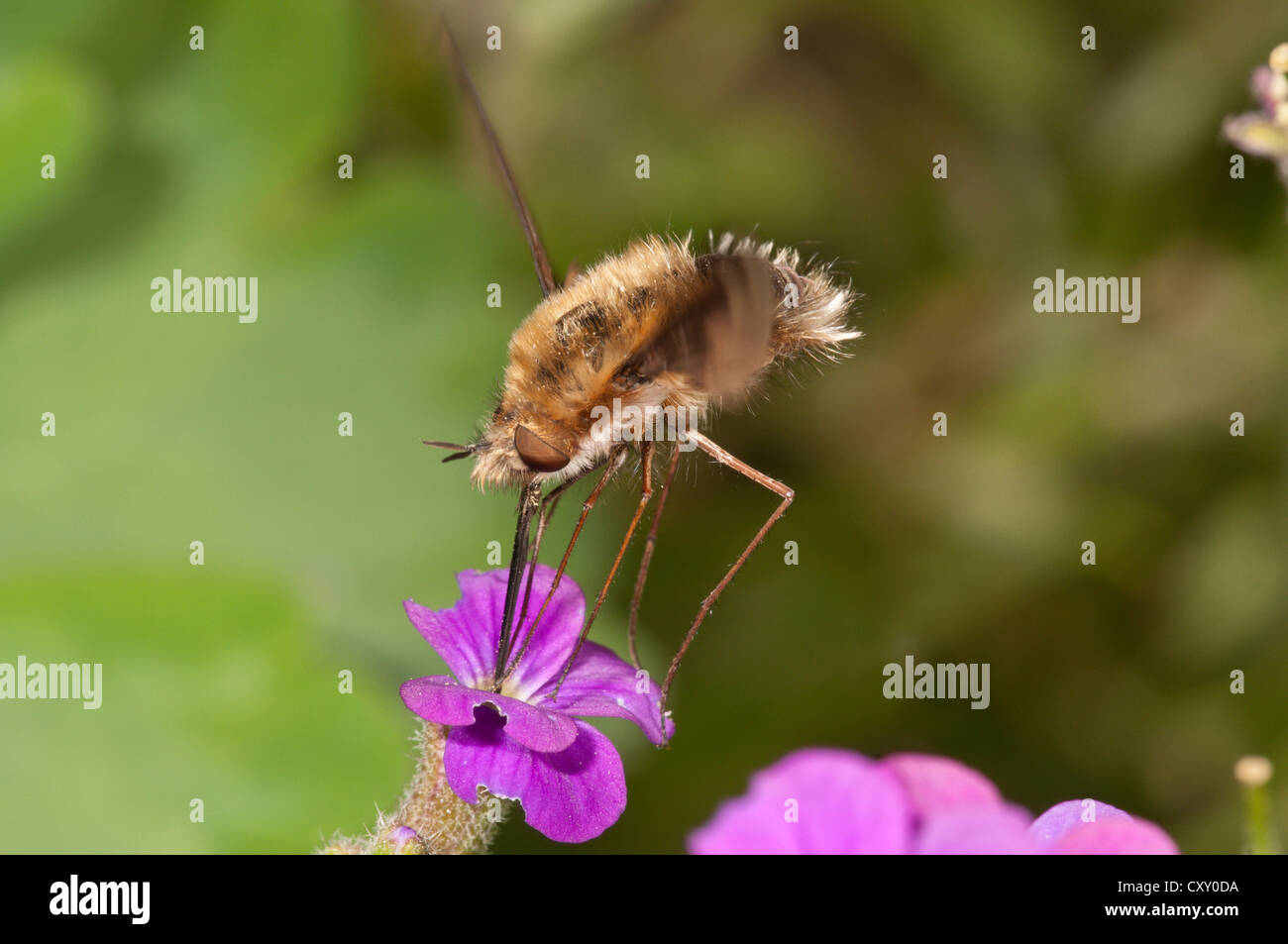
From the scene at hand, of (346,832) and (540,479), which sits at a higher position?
(540,479)

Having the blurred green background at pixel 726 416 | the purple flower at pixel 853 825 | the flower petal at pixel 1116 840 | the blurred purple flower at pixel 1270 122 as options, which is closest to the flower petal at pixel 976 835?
the purple flower at pixel 853 825

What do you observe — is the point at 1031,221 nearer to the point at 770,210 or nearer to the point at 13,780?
the point at 770,210

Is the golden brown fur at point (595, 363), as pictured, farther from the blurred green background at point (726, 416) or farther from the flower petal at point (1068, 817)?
the blurred green background at point (726, 416)

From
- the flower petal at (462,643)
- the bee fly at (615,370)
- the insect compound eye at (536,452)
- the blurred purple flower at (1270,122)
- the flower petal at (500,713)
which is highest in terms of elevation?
the blurred purple flower at (1270,122)

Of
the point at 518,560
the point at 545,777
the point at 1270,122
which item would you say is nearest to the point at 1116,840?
the point at 545,777
